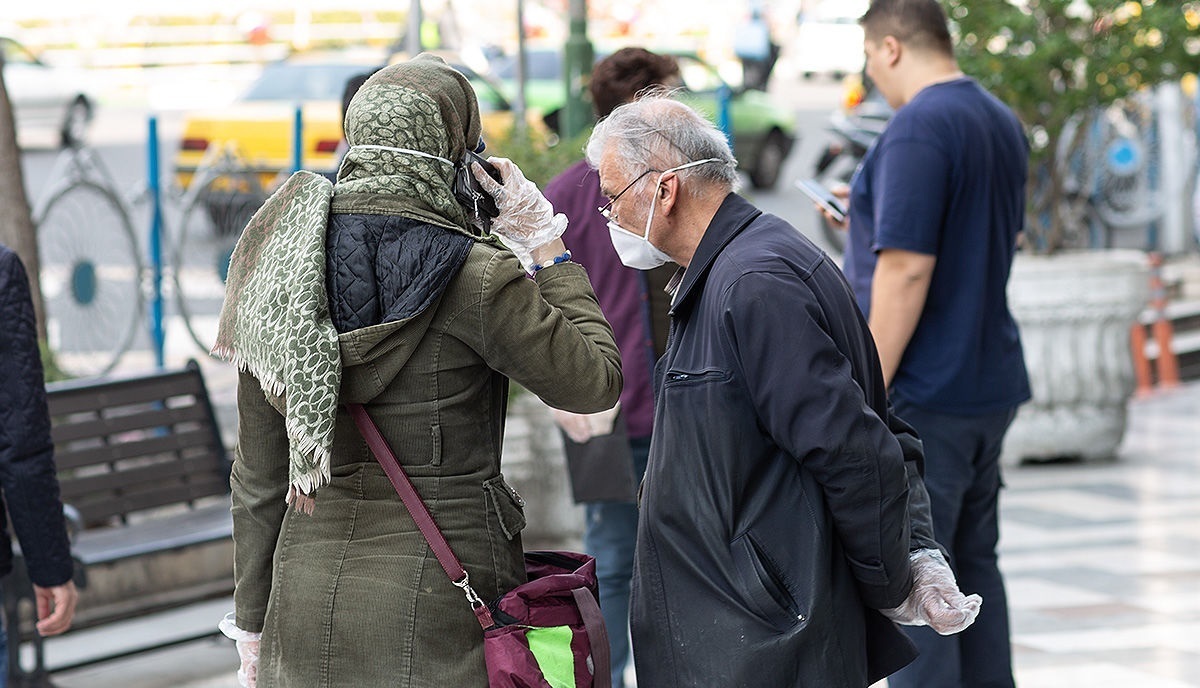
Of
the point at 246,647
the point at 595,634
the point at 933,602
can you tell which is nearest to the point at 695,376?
the point at 595,634

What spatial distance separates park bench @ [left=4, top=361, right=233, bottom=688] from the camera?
4969 millimetres

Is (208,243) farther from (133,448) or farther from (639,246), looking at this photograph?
(639,246)

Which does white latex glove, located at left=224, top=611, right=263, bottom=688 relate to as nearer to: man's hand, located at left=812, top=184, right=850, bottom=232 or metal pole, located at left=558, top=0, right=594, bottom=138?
man's hand, located at left=812, top=184, right=850, bottom=232

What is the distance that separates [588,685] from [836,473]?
551 millimetres

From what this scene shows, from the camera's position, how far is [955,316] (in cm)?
416

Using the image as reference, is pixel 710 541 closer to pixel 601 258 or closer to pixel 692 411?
pixel 692 411

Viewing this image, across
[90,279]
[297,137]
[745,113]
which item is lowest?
[745,113]

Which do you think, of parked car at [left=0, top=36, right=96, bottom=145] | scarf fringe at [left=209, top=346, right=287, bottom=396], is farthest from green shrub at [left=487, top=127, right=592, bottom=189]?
parked car at [left=0, top=36, right=96, bottom=145]

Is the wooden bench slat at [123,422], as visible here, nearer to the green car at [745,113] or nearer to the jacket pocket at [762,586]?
the jacket pocket at [762,586]

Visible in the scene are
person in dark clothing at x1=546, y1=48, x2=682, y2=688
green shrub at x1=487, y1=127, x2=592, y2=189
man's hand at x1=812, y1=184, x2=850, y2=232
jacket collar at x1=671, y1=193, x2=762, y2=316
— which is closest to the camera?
jacket collar at x1=671, y1=193, x2=762, y2=316

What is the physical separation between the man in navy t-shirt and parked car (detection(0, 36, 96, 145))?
56.1ft

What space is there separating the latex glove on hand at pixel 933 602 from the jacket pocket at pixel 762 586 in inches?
10.6

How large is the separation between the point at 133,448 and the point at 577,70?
4.92m

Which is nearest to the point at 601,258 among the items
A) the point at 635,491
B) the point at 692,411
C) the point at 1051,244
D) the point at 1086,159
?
the point at 635,491
